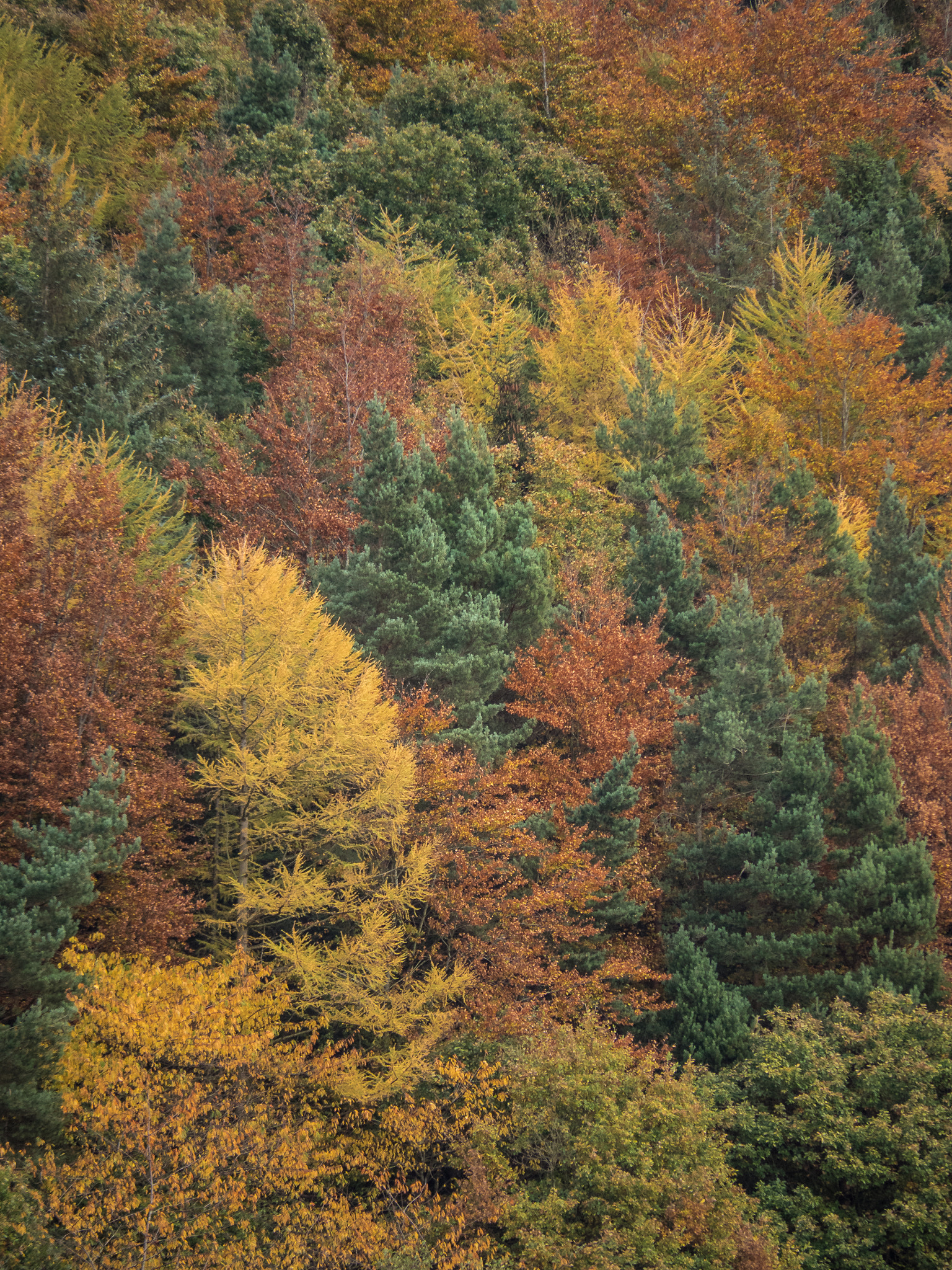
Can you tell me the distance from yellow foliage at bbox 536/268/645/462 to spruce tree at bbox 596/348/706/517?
3.49m

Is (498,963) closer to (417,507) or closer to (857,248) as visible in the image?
(417,507)

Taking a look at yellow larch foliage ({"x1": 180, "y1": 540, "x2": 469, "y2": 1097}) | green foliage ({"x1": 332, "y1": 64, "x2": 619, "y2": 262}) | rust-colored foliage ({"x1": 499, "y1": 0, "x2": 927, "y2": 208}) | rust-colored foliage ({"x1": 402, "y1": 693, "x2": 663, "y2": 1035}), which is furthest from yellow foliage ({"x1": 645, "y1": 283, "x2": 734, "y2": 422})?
yellow larch foliage ({"x1": 180, "y1": 540, "x2": 469, "y2": 1097})

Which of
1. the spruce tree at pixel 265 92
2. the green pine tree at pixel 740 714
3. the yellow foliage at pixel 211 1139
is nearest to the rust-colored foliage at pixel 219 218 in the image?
the spruce tree at pixel 265 92

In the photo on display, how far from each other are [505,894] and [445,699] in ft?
16.7

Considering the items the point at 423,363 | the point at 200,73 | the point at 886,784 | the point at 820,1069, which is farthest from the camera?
the point at 200,73

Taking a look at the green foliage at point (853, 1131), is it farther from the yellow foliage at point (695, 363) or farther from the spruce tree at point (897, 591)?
the yellow foliage at point (695, 363)

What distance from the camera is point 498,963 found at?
68.0 feet

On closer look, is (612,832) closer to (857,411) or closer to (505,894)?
(505,894)

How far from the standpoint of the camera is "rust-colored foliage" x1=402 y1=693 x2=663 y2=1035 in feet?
67.8

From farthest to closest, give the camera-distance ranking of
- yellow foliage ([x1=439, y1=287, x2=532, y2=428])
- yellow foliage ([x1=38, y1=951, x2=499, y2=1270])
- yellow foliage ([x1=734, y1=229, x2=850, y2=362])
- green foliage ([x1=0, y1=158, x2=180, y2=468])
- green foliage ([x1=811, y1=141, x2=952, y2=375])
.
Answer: green foliage ([x1=811, y1=141, x2=952, y2=375]) → yellow foliage ([x1=734, y1=229, x2=850, y2=362]) → yellow foliage ([x1=439, y1=287, x2=532, y2=428]) → green foliage ([x1=0, y1=158, x2=180, y2=468]) → yellow foliage ([x1=38, y1=951, x2=499, y2=1270])

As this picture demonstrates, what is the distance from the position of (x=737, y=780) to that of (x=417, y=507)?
10040 millimetres

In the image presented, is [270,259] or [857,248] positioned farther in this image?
[857,248]

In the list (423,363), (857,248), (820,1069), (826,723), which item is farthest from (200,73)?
(820,1069)

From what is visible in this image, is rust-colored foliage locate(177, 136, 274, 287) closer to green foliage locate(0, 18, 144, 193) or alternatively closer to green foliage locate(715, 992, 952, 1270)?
green foliage locate(0, 18, 144, 193)
